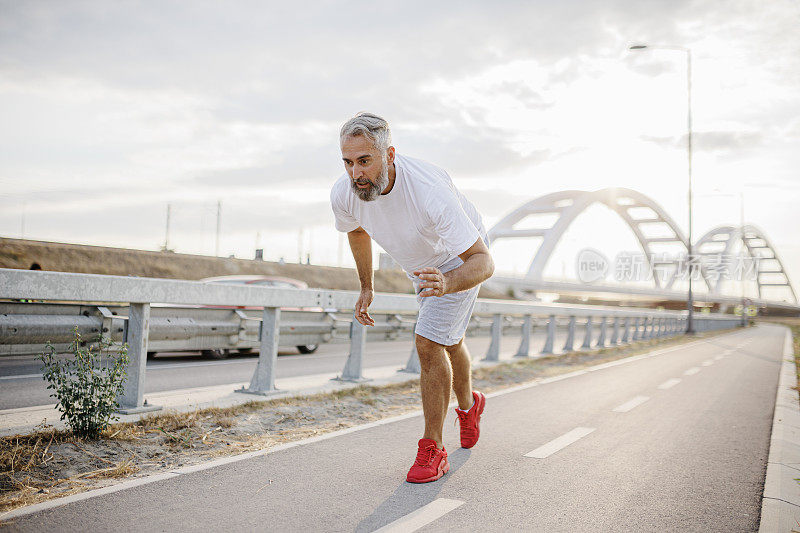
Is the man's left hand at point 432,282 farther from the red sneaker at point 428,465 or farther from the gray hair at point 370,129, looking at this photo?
the red sneaker at point 428,465

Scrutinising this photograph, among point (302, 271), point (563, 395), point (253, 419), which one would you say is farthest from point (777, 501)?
point (302, 271)

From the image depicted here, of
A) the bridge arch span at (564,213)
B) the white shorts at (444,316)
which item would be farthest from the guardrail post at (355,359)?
the bridge arch span at (564,213)

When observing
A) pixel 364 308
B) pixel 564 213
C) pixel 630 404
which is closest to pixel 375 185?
pixel 364 308

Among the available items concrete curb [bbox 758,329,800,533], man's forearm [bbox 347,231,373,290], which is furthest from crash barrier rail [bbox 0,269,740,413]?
concrete curb [bbox 758,329,800,533]

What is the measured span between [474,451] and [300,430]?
1237 millimetres

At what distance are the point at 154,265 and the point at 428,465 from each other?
4174cm

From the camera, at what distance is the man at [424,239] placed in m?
3.10

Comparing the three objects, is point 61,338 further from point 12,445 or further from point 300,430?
point 300,430

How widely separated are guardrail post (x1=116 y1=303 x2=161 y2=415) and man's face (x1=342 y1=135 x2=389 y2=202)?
202 cm

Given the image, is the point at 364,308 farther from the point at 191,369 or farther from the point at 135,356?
the point at 191,369

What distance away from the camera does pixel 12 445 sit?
3379 mm

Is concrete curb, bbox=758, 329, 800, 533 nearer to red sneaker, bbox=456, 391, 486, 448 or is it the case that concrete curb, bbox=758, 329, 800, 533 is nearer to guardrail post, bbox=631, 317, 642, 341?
red sneaker, bbox=456, 391, 486, 448

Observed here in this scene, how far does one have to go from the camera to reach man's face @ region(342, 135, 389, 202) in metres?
3.09

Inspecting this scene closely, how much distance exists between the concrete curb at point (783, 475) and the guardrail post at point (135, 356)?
3.70m
